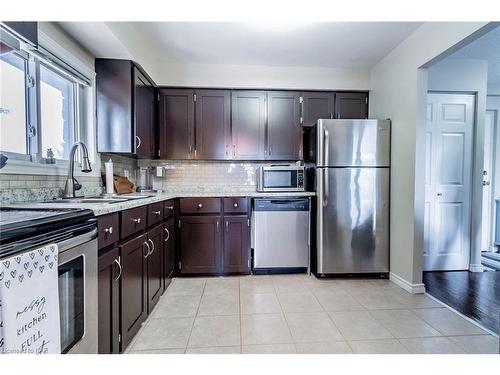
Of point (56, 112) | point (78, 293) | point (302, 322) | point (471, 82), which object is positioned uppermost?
point (471, 82)

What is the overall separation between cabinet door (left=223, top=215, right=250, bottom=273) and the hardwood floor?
185 centimetres

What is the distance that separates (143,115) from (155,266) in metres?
1.55

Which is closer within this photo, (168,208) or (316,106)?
(168,208)

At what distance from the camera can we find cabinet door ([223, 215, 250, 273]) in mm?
2793

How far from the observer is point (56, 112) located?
196 centimetres

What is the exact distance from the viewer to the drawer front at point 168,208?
7.55 ft

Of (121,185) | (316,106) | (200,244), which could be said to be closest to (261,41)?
(316,106)

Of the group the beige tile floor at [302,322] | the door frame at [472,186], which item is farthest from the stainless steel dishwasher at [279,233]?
the door frame at [472,186]

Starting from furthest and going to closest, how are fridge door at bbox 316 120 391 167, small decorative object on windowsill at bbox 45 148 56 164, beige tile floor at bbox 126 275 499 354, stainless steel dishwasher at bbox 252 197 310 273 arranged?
stainless steel dishwasher at bbox 252 197 310 273, fridge door at bbox 316 120 391 167, small decorative object on windowsill at bbox 45 148 56 164, beige tile floor at bbox 126 275 499 354

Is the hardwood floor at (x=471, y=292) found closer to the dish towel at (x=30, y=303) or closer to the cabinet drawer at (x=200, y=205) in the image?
the cabinet drawer at (x=200, y=205)

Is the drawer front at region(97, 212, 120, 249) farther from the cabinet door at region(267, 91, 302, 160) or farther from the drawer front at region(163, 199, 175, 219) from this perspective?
the cabinet door at region(267, 91, 302, 160)

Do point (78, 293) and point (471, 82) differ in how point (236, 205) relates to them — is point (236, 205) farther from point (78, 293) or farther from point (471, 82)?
point (471, 82)

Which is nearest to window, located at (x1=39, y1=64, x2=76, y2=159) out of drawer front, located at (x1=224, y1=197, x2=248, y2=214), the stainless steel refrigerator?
drawer front, located at (x1=224, y1=197, x2=248, y2=214)
